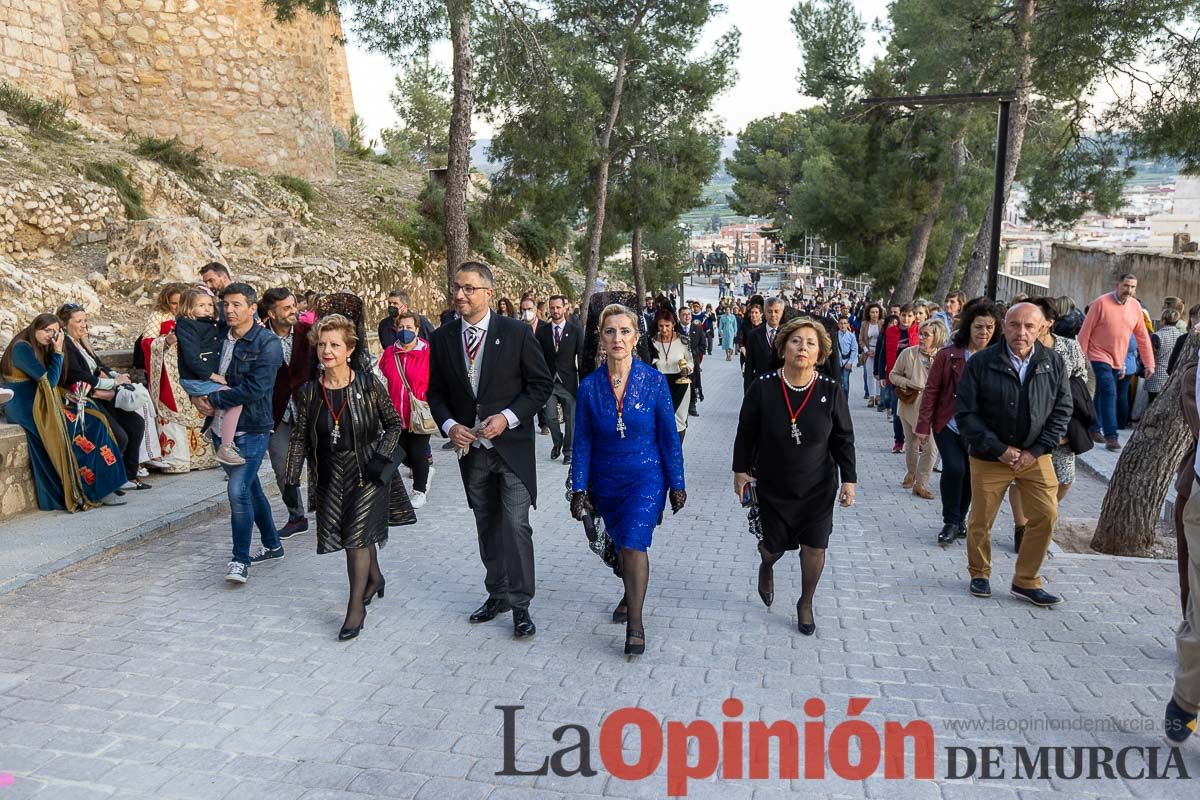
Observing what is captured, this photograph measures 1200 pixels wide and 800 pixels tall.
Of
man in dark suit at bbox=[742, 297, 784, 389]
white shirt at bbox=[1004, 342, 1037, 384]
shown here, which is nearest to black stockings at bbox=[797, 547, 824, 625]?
white shirt at bbox=[1004, 342, 1037, 384]

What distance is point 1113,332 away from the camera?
10180 mm

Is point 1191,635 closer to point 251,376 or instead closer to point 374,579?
point 374,579

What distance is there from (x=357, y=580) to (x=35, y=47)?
1580cm

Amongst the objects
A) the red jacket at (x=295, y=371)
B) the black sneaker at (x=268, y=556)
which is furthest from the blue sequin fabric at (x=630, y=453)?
the red jacket at (x=295, y=371)

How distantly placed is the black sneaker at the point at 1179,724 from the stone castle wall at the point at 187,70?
60.0 ft

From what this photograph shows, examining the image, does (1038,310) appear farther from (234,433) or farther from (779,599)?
(234,433)

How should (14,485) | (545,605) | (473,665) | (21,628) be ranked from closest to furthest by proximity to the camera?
(473,665) < (21,628) < (545,605) < (14,485)

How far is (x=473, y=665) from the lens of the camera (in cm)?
444

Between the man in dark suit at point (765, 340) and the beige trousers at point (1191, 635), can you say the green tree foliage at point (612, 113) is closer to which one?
the man in dark suit at point (765, 340)

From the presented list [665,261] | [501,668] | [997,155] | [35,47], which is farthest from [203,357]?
[665,261]

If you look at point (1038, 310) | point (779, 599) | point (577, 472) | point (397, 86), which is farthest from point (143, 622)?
point (397, 86)

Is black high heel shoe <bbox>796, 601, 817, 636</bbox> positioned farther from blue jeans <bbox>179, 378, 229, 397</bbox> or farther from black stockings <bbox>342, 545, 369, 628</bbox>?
blue jeans <bbox>179, 378, 229, 397</bbox>

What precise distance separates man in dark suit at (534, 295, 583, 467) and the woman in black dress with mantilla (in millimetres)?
4694

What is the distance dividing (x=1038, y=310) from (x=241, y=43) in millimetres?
18972
